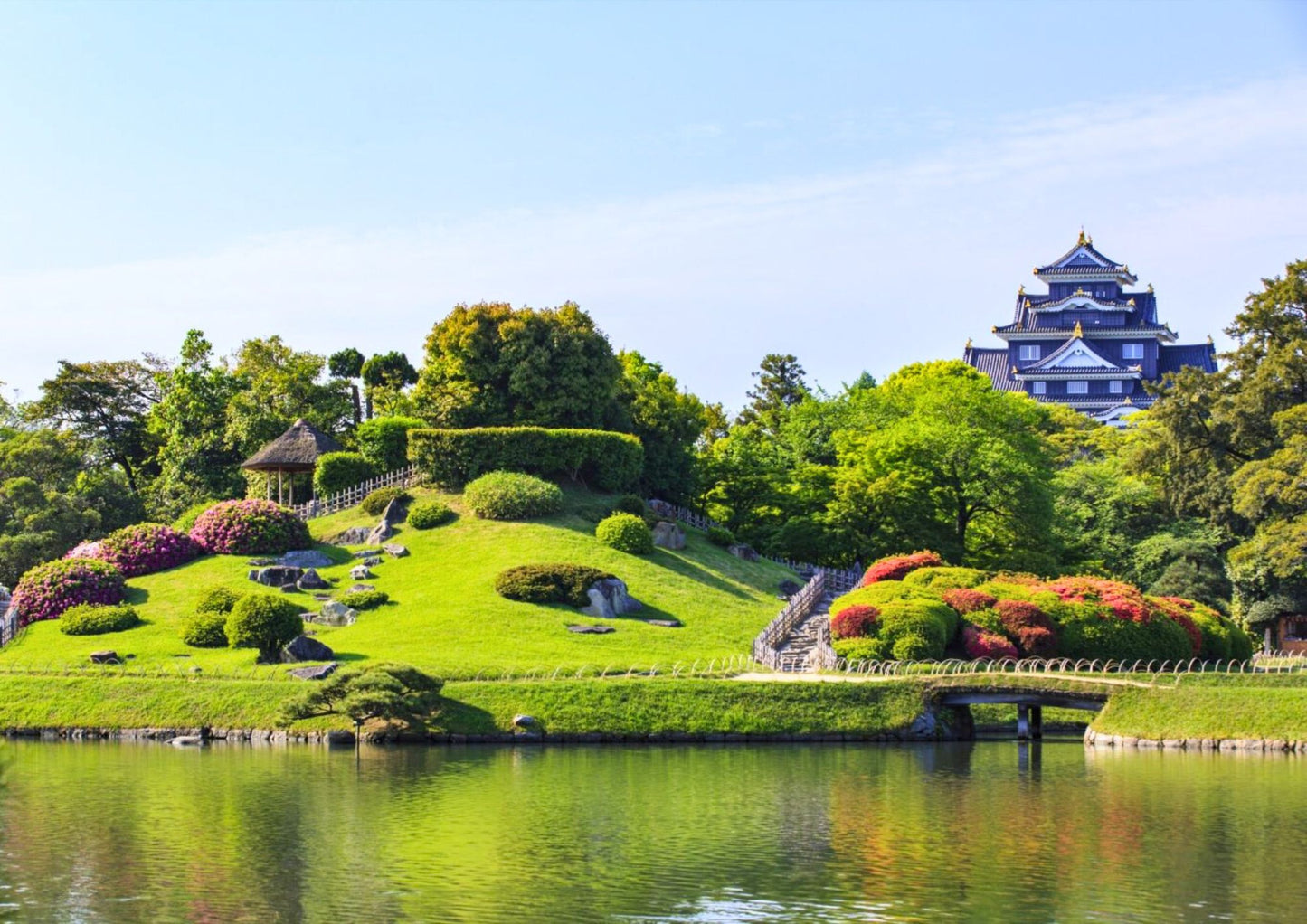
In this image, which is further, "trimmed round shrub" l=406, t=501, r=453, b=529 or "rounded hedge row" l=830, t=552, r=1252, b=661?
"trimmed round shrub" l=406, t=501, r=453, b=529

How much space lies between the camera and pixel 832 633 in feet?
188

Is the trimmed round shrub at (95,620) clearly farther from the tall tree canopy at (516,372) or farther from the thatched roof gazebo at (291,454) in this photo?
the tall tree canopy at (516,372)

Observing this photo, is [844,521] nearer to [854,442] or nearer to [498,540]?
[854,442]

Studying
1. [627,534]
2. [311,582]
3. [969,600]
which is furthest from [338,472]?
[969,600]

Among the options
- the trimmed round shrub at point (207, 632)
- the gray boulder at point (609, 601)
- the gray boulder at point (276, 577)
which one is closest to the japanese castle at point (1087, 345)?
the gray boulder at point (609, 601)

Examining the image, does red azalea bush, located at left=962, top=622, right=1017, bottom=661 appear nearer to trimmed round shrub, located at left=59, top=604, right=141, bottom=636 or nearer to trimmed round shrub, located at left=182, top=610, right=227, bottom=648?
trimmed round shrub, located at left=182, top=610, right=227, bottom=648

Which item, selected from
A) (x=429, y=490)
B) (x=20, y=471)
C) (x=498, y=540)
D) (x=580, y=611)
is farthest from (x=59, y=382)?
(x=580, y=611)

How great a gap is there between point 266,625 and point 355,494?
22163 millimetres

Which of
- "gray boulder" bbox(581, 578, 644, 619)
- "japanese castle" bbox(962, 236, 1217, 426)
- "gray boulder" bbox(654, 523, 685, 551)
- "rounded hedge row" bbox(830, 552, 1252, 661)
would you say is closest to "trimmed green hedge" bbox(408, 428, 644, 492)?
"gray boulder" bbox(654, 523, 685, 551)

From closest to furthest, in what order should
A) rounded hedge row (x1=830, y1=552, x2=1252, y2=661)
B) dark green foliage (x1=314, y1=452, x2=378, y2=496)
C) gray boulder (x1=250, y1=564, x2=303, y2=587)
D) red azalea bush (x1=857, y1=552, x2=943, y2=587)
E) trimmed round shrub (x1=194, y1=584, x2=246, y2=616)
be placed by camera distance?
rounded hedge row (x1=830, y1=552, x2=1252, y2=661), trimmed round shrub (x1=194, y1=584, x2=246, y2=616), red azalea bush (x1=857, y1=552, x2=943, y2=587), gray boulder (x1=250, y1=564, x2=303, y2=587), dark green foliage (x1=314, y1=452, x2=378, y2=496)

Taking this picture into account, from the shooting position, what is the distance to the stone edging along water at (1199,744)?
1839 inches

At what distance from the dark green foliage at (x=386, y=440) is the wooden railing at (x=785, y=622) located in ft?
70.4

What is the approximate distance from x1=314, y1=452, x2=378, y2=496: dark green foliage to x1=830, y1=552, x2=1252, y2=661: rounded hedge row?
28.8 m

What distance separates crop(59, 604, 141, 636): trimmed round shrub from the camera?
202ft
